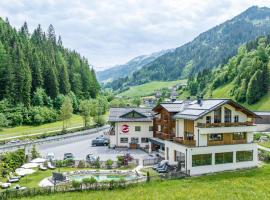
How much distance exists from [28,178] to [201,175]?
1902 centimetres

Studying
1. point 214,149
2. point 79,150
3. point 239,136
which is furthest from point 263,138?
point 79,150

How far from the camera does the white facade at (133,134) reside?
185 ft

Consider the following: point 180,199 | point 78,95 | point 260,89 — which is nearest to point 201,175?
point 180,199

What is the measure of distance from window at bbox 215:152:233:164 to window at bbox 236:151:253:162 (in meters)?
1.07

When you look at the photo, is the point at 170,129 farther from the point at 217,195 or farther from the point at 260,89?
the point at 260,89

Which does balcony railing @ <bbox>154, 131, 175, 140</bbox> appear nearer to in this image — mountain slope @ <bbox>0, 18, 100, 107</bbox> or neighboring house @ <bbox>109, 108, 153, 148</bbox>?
neighboring house @ <bbox>109, 108, 153, 148</bbox>

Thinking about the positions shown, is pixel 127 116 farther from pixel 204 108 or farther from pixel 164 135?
pixel 204 108

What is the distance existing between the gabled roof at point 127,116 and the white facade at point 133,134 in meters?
0.67

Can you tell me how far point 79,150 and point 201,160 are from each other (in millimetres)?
23207

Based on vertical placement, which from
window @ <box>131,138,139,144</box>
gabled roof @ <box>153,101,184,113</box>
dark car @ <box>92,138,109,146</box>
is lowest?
dark car @ <box>92,138,109,146</box>

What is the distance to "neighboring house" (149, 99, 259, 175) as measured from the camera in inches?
1529

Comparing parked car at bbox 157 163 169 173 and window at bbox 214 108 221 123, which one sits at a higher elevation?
window at bbox 214 108 221 123

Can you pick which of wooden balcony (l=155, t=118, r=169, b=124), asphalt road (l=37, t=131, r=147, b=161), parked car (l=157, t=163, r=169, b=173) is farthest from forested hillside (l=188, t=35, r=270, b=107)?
parked car (l=157, t=163, r=169, b=173)

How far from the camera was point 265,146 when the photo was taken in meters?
55.4
